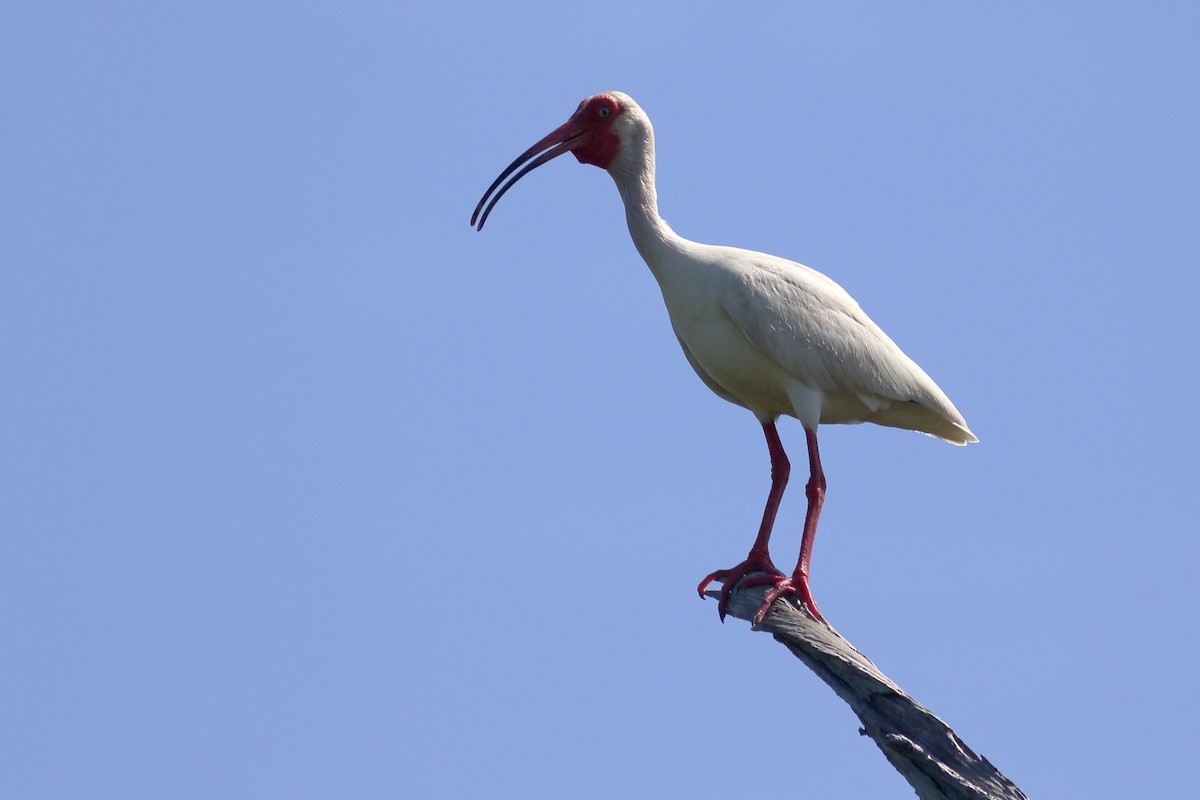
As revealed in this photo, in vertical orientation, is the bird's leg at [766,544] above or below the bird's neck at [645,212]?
below

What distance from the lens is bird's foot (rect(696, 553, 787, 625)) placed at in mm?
9914

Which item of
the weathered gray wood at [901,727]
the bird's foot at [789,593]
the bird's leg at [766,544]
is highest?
the bird's leg at [766,544]

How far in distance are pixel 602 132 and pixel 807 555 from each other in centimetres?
309

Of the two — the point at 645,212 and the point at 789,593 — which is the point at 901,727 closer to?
the point at 789,593

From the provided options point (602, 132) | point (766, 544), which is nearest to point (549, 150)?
point (602, 132)

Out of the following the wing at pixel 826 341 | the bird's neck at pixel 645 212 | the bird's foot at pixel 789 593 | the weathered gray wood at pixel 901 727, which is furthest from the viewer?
the bird's neck at pixel 645 212

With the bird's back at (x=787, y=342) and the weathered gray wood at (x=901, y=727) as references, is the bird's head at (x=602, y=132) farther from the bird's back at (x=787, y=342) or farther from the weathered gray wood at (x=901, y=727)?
the weathered gray wood at (x=901, y=727)

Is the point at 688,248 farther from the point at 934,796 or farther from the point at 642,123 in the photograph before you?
the point at 934,796

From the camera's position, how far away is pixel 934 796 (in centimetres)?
750

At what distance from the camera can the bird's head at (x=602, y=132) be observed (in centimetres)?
1061

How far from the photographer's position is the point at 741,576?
1012 centimetres

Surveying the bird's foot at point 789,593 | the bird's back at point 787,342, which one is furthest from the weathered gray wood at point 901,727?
the bird's back at point 787,342

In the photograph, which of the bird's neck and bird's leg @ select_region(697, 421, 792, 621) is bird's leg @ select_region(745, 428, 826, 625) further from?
the bird's neck

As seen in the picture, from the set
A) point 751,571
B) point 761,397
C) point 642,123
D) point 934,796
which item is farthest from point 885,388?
point 934,796
